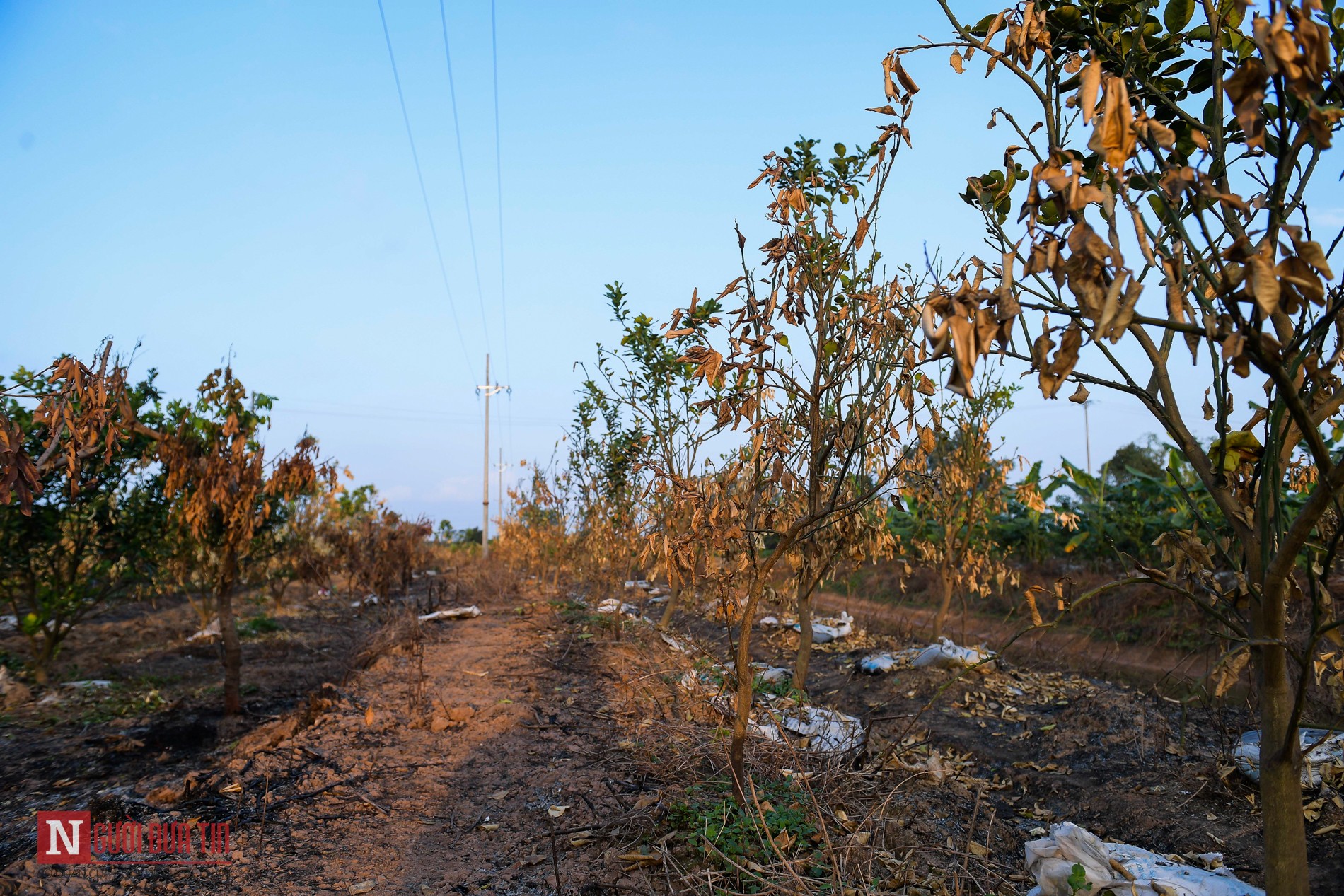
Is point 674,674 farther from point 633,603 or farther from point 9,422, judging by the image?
point 633,603

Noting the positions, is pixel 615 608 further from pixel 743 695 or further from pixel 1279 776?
pixel 1279 776

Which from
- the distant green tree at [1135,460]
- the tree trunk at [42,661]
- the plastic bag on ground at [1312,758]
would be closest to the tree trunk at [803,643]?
the plastic bag on ground at [1312,758]

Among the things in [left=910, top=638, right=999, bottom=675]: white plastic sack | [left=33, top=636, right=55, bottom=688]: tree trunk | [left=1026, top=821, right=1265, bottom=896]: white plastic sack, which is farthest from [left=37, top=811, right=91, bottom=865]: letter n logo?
[left=910, top=638, right=999, bottom=675]: white plastic sack

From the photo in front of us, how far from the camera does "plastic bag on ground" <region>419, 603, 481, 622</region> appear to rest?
9.86 meters

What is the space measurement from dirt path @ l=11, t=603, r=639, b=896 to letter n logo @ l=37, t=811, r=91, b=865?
5.5 inches

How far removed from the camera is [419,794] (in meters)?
4.20

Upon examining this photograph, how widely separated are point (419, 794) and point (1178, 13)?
4.61 m

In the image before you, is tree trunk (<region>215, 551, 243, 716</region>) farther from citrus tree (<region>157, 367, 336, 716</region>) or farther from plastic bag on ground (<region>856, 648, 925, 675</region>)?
plastic bag on ground (<region>856, 648, 925, 675</region>)

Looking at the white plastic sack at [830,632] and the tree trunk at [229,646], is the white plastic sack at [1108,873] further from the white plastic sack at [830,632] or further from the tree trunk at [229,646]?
the white plastic sack at [830,632]

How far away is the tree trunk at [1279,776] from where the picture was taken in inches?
67.4

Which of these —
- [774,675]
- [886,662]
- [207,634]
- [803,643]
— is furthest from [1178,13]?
[207,634]

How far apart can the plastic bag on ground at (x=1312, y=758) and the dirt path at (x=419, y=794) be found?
3.48 meters

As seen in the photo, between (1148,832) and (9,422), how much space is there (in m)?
5.51

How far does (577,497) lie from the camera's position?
40.5 ft
